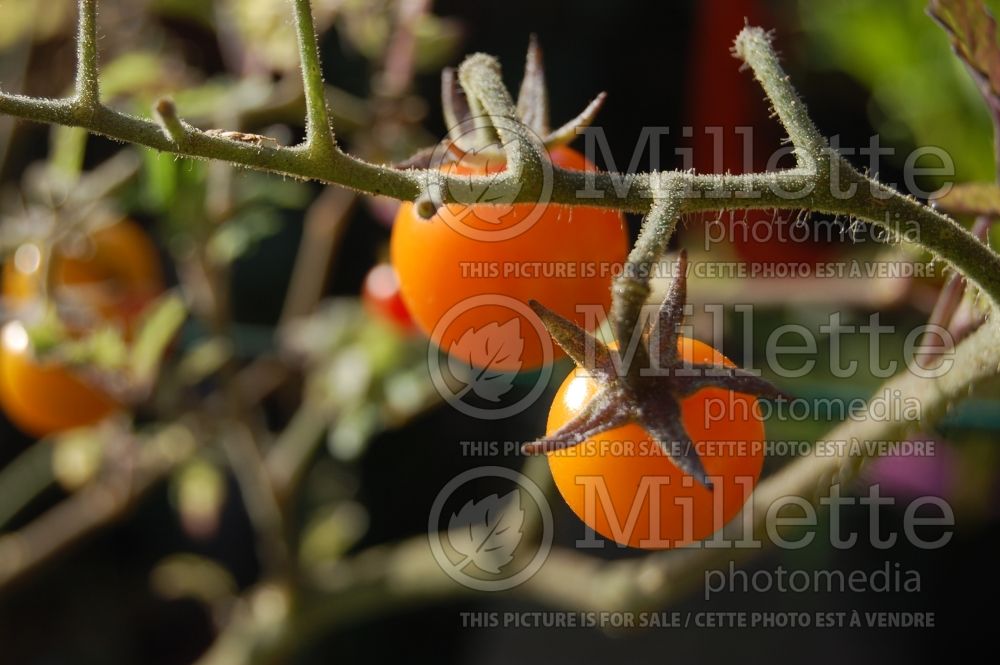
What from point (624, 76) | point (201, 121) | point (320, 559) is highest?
point (624, 76)

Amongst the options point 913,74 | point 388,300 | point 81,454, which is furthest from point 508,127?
point 913,74

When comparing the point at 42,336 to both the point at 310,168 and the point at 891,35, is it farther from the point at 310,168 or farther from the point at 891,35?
the point at 891,35

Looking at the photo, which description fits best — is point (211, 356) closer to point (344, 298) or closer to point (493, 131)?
point (493, 131)

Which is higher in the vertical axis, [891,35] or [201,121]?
[891,35]

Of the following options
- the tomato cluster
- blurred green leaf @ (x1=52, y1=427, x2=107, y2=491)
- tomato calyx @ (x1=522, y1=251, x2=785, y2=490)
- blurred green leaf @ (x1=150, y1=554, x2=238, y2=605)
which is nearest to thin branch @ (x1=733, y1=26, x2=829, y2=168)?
tomato calyx @ (x1=522, y1=251, x2=785, y2=490)

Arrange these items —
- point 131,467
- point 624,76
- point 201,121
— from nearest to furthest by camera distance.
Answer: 1. point 201,121
2. point 131,467
3. point 624,76

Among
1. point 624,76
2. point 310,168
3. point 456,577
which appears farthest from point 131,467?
point 624,76

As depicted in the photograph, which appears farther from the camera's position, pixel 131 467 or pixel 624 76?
pixel 624 76
